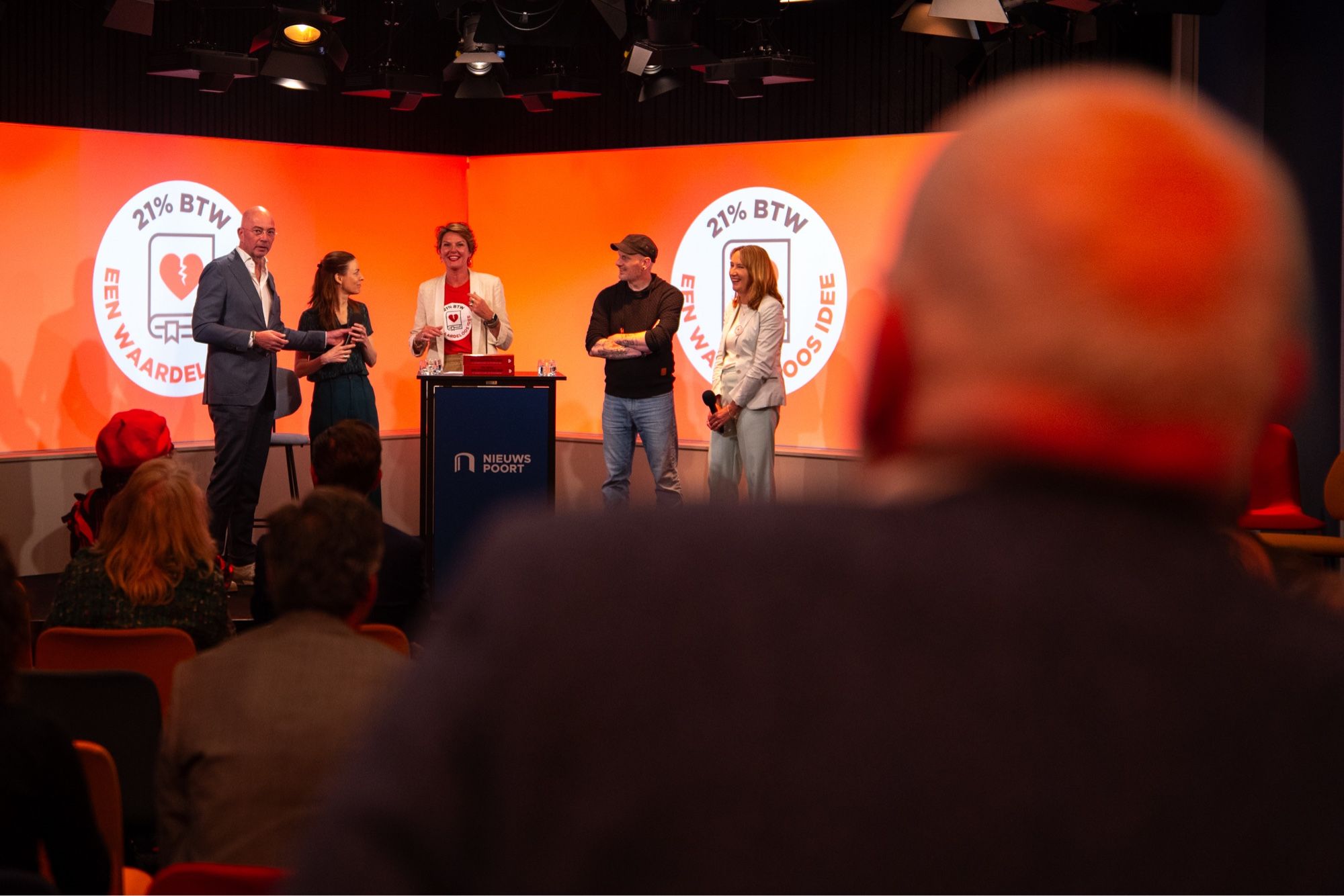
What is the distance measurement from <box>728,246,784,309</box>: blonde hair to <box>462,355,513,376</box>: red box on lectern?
1418mm

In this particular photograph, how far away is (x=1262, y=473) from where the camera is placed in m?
5.93

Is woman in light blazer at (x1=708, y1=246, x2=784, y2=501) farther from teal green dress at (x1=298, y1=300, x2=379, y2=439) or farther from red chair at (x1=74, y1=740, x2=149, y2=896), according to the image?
red chair at (x1=74, y1=740, x2=149, y2=896)

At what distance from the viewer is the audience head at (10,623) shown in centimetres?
194

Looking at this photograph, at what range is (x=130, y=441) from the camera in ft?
15.5

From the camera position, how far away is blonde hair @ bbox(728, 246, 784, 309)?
7410 mm

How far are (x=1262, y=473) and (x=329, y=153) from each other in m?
6.09

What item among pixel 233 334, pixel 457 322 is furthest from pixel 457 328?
pixel 233 334

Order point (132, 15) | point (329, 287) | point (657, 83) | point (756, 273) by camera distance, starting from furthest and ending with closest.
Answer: point (657, 83)
point (756, 273)
point (329, 287)
point (132, 15)

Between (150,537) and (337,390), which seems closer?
(150,537)

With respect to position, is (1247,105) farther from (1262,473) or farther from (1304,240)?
(1304,240)

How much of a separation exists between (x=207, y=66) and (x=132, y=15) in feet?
2.15

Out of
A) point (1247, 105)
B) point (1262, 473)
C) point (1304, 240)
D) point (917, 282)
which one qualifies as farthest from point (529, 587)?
point (1247, 105)

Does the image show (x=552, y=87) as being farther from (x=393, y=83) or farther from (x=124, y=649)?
(x=124, y=649)

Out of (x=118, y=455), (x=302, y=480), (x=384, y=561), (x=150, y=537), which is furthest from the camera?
(x=302, y=480)
